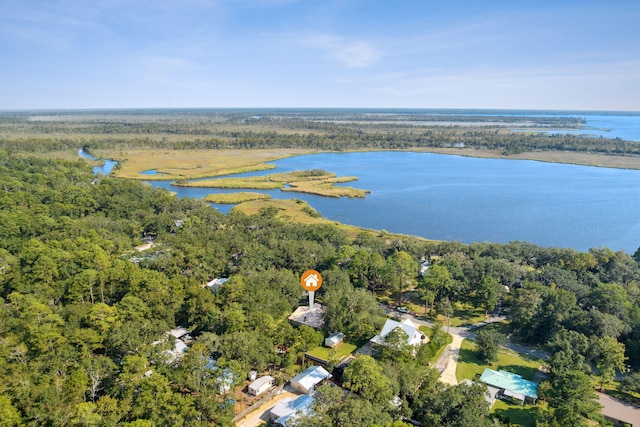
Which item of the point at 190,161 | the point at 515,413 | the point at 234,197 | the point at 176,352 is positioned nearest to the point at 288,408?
the point at 176,352

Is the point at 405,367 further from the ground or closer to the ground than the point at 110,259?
closer to the ground

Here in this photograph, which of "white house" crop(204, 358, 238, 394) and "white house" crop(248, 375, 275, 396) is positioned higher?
"white house" crop(204, 358, 238, 394)

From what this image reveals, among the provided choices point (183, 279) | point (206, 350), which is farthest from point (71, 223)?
point (206, 350)

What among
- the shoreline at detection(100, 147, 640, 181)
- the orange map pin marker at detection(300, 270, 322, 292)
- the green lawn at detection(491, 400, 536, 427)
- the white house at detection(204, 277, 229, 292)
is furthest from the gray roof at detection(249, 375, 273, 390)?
the shoreline at detection(100, 147, 640, 181)

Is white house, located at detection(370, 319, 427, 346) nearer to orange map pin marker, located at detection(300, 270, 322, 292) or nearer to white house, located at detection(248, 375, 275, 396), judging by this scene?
orange map pin marker, located at detection(300, 270, 322, 292)

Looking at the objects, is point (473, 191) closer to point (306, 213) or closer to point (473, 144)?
point (306, 213)

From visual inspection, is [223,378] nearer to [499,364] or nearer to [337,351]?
[337,351]
